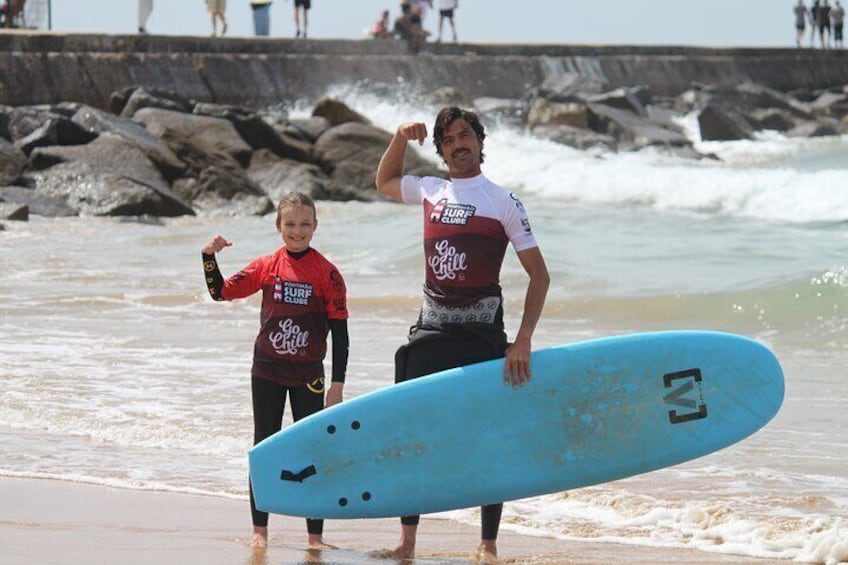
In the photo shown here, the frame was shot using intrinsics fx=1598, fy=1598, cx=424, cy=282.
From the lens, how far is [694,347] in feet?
15.8

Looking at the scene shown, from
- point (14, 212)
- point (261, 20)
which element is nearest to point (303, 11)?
point (261, 20)

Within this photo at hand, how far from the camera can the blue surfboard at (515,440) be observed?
4797 millimetres

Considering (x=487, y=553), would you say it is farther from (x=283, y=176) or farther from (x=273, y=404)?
(x=283, y=176)

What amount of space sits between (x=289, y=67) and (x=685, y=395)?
25.1 meters

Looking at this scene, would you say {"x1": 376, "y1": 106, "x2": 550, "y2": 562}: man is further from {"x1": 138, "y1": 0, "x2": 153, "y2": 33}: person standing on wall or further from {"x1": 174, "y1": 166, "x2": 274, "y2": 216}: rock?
{"x1": 138, "y1": 0, "x2": 153, "y2": 33}: person standing on wall

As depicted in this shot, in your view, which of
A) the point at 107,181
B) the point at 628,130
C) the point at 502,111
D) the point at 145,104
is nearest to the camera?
the point at 107,181

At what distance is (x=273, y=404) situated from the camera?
4.99 metres

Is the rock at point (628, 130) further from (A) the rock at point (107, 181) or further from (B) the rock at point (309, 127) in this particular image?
(A) the rock at point (107, 181)

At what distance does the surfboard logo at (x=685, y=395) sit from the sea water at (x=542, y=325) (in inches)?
24.6

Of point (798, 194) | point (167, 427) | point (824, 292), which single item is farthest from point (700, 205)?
point (167, 427)

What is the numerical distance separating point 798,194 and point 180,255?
8.88 meters

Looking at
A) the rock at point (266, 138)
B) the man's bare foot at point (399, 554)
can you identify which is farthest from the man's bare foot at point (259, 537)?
the rock at point (266, 138)

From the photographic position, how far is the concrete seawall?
85.7ft

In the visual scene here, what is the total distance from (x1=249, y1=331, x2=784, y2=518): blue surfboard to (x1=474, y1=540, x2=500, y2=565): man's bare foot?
0.17 metres
